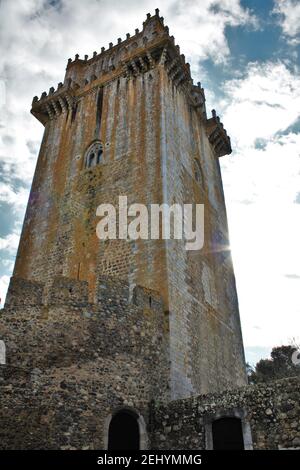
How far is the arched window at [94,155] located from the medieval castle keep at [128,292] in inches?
3.4

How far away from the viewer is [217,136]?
23.0 meters

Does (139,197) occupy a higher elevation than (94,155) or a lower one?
lower

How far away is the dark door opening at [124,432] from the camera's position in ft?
30.0

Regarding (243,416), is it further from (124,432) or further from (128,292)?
(128,292)

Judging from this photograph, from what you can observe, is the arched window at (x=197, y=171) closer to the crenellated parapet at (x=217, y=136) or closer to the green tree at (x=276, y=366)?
the crenellated parapet at (x=217, y=136)

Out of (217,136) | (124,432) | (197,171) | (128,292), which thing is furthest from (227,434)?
(217,136)

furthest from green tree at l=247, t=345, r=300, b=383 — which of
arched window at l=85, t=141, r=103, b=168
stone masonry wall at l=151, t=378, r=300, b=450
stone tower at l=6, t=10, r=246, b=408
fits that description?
stone masonry wall at l=151, t=378, r=300, b=450

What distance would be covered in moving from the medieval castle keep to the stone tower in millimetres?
59

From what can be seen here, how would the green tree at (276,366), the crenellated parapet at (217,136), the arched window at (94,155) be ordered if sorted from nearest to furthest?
the arched window at (94,155)
the crenellated parapet at (217,136)
the green tree at (276,366)

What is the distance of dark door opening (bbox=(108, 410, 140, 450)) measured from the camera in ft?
30.0

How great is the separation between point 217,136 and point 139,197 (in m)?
9.85

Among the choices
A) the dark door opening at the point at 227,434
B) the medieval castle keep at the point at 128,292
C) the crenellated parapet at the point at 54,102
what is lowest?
the dark door opening at the point at 227,434

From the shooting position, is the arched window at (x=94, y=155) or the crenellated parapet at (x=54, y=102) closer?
the arched window at (x=94, y=155)

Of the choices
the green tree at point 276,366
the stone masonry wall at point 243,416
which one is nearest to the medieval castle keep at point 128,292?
the stone masonry wall at point 243,416
